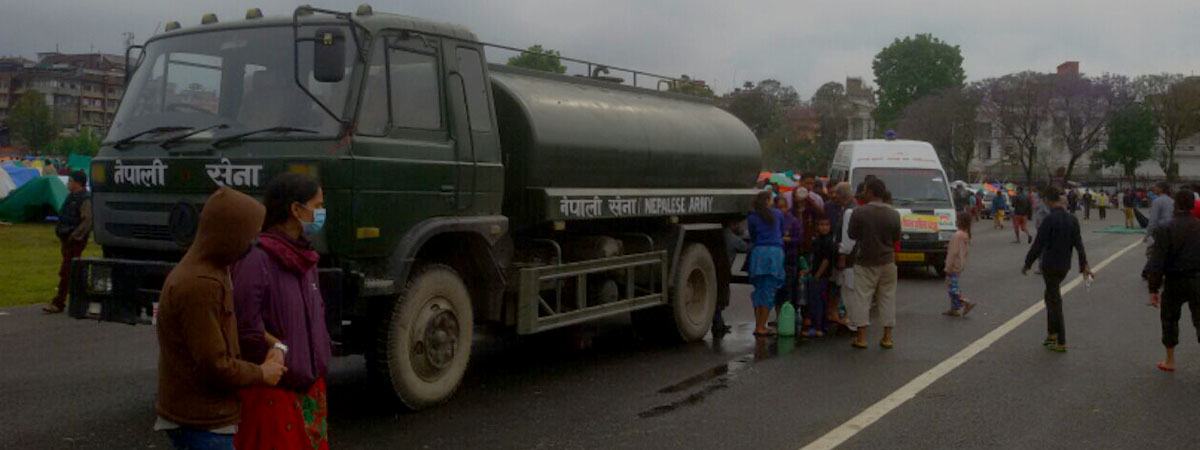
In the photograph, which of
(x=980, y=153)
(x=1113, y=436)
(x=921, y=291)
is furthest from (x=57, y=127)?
(x=1113, y=436)

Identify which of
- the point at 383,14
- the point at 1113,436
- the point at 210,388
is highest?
the point at 383,14

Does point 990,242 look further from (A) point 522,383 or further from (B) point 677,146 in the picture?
(A) point 522,383

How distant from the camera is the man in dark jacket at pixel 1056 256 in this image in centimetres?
1030

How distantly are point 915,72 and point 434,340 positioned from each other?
86.5m

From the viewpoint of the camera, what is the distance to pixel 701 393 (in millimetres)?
8062

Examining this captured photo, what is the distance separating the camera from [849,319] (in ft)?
36.6

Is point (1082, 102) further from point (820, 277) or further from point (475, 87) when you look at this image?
point (475, 87)

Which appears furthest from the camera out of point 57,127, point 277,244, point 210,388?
point 57,127

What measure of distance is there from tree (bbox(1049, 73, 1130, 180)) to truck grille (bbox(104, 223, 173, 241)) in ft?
249

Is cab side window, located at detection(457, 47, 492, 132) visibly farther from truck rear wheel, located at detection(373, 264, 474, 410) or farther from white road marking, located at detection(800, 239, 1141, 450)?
white road marking, located at detection(800, 239, 1141, 450)

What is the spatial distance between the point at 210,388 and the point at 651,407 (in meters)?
4.48

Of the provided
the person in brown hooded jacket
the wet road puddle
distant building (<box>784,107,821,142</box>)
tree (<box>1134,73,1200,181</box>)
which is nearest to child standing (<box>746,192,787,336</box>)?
the wet road puddle

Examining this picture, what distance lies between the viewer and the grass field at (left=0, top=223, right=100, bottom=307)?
1424 cm

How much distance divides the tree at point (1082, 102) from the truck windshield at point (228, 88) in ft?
247
